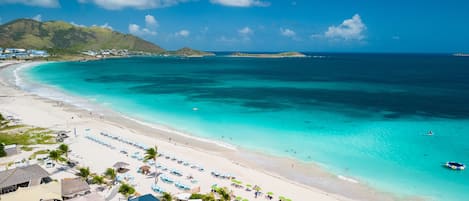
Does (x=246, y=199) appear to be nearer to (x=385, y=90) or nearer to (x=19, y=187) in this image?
(x=19, y=187)

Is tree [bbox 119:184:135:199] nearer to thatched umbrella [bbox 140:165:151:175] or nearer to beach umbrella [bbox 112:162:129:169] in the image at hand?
thatched umbrella [bbox 140:165:151:175]

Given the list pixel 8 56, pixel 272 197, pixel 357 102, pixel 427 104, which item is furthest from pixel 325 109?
pixel 8 56

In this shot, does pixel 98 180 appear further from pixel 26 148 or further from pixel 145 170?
pixel 26 148

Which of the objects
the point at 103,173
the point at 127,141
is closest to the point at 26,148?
the point at 127,141

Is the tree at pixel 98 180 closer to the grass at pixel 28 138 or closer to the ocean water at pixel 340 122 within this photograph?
the grass at pixel 28 138

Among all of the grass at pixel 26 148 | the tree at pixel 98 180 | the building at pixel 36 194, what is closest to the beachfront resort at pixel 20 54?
the grass at pixel 26 148

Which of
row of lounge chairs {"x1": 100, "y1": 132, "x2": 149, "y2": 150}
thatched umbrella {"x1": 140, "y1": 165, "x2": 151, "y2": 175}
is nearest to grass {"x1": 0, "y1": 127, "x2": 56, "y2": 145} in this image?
row of lounge chairs {"x1": 100, "y1": 132, "x2": 149, "y2": 150}
